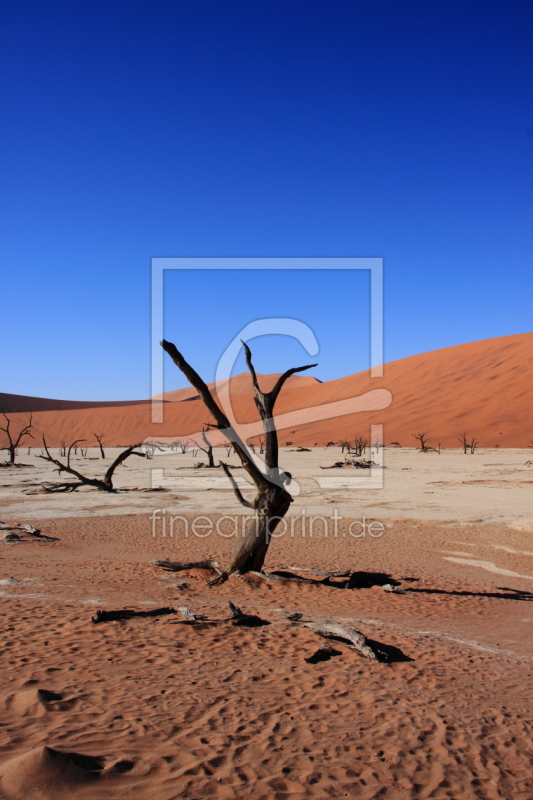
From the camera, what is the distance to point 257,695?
4.08 m

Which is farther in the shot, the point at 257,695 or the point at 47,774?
the point at 257,695

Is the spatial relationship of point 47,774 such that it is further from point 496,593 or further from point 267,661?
point 496,593

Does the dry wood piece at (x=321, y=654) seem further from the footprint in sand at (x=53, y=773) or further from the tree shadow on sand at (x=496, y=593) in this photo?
the tree shadow on sand at (x=496, y=593)

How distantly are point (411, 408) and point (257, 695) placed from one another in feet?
194

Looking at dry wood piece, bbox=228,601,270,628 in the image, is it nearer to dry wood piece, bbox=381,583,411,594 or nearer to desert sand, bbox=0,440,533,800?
desert sand, bbox=0,440,533,800

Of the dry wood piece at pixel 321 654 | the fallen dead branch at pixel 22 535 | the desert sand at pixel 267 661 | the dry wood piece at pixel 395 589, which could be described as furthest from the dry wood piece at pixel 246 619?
the fallen dead branch at pixel 22 535

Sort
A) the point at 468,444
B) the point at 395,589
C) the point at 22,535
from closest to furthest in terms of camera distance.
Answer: the point at 395,589 → the point at 22,535 → the point at 468,444

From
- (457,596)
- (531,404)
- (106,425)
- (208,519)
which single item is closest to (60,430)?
(106,425)

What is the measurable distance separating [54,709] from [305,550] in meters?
8.36

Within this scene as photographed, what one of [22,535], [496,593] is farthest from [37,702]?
[22,535]

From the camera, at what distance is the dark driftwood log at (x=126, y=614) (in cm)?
549

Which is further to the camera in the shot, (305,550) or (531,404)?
(531,404)

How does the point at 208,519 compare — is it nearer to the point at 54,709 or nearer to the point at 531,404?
the point at 54,709

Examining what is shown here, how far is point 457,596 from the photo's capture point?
807 cm
